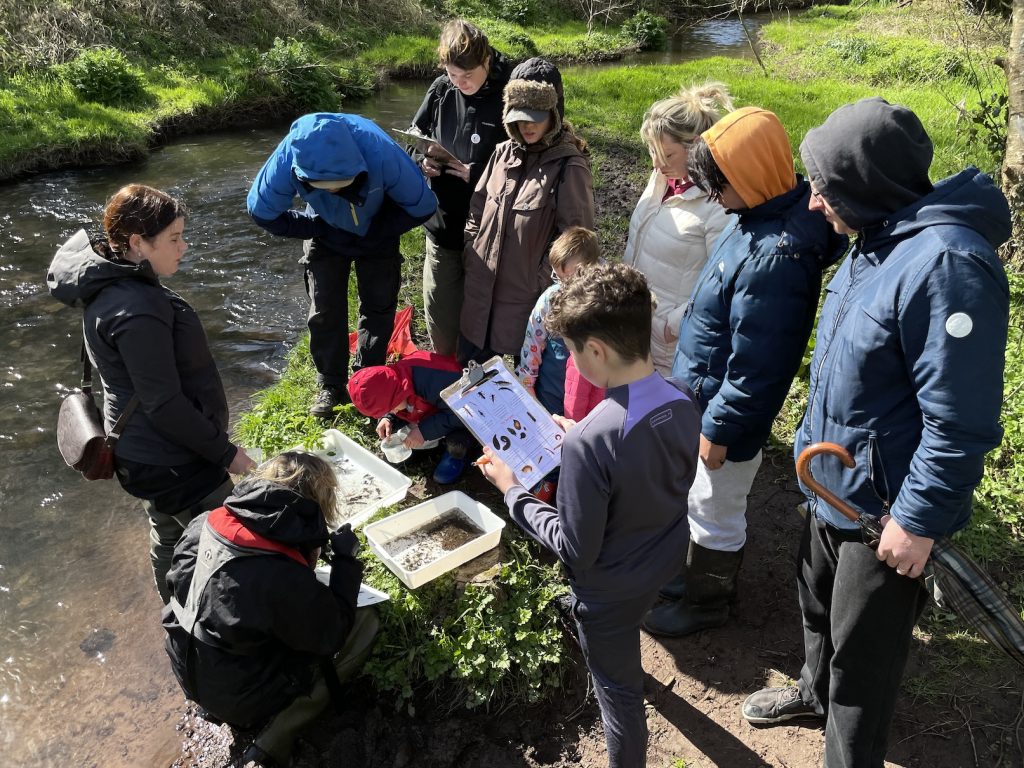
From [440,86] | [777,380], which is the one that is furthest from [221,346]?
[777,380]

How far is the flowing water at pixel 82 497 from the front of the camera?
10.1ft

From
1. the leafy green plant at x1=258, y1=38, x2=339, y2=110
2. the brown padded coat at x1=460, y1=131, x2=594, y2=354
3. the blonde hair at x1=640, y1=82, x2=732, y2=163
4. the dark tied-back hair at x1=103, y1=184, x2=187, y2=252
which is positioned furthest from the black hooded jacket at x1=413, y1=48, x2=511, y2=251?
the leafy green plant at x1=258, y1=38, x2=339, y2=110

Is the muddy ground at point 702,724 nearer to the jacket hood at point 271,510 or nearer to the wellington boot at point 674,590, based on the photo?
the wellington boot at point 674,590

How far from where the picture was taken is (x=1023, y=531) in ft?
10.7

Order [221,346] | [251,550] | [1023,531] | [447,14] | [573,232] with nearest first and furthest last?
[251,550]
[573,232]
[1023,531]
[221,346]
[447,14]

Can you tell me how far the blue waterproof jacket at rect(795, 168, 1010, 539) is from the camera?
1658 mm

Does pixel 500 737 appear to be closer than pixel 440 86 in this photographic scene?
Yes

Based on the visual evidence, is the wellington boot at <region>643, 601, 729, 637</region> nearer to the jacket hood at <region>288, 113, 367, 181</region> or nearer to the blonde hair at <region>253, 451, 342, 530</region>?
the blonde hair at <region>253, 451, 342, 530</region>

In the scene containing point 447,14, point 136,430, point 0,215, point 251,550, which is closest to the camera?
point 251,550

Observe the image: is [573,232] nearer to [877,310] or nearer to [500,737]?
[877,310]

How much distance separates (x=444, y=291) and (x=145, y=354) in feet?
6.16

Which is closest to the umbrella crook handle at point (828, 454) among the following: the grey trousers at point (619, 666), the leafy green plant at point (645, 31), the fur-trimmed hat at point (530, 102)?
the grey trousers at point (619, 666)

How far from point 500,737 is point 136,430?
1.76 meters

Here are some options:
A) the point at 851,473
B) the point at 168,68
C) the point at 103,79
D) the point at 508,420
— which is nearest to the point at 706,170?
the point at 851,473
